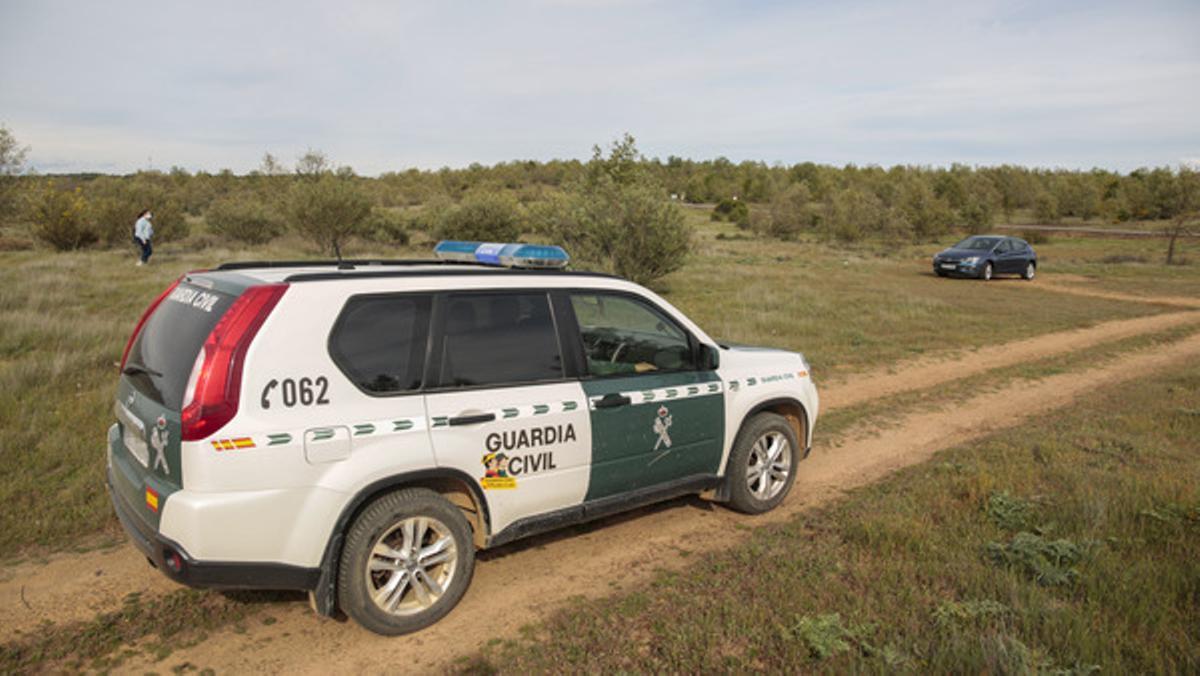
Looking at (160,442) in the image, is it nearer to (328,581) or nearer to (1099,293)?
(328,581)

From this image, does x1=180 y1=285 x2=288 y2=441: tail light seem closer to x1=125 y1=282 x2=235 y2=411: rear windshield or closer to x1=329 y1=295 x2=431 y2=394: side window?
x1=125 y1=282 x2=235 y2=411: rear windshield

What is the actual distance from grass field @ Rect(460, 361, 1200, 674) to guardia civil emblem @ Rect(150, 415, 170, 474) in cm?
177

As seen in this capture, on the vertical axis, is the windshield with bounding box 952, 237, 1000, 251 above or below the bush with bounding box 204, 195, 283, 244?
below

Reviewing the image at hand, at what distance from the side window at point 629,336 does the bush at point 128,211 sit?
1150 inches

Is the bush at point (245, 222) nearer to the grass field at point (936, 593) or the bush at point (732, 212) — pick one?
the grass field at point (936, 593)

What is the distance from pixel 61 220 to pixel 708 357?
2895 cm

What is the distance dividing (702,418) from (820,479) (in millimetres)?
1962

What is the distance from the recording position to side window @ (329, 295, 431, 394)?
142 inches

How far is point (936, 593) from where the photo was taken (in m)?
4.05

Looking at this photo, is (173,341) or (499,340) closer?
(173,341)

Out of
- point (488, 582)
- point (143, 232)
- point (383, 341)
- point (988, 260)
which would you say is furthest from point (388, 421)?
point (988, 260)

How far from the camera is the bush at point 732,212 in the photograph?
63906mm

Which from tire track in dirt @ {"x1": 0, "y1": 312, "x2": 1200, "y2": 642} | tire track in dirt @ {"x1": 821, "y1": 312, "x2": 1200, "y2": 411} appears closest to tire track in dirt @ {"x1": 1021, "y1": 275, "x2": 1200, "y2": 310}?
tire track in dirt @ {"x1": 821, "y1": 312, "x2": 1200, "y2": 411}

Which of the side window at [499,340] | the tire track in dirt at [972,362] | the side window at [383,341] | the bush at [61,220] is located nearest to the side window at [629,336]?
the side window at [499,340]
